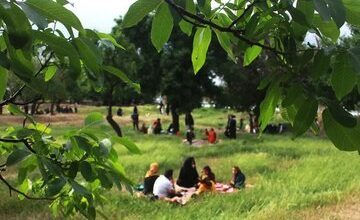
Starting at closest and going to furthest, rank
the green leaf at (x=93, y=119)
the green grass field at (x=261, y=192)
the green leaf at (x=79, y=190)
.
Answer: the green leaf at (x=79, y=190), the green leaf at (x=93, y=119), the green grass field at (x=261, y=192)

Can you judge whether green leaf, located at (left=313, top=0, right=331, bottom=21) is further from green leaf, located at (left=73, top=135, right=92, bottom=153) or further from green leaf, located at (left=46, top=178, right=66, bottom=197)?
green leaf, located at (left=73, top=135, right=92, bottom=153)

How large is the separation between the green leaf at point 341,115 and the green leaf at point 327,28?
0.52ft

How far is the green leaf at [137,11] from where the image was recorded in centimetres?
104

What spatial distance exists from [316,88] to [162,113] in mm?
44792

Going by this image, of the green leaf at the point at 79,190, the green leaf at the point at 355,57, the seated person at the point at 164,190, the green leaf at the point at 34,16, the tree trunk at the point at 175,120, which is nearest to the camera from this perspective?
the green leaf at the point at 34,16

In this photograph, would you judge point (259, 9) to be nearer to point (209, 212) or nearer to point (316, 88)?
point (316, 88)

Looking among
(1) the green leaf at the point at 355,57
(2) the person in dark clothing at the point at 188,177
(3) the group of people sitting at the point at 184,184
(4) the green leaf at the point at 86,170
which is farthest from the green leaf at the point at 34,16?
(2) the person in dark clothing at the point at 188,177

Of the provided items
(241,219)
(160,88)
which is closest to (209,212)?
(241,219)

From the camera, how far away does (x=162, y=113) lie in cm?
4591

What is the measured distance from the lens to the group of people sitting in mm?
10562

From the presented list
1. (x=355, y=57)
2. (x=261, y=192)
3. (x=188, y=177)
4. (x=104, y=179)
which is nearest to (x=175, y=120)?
(x=188, y=177)

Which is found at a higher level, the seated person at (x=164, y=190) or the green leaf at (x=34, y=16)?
the green leaf at (x=34, y=16)

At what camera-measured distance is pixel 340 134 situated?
107cm

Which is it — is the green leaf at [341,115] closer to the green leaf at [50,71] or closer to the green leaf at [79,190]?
the green leaf at [79,190]
